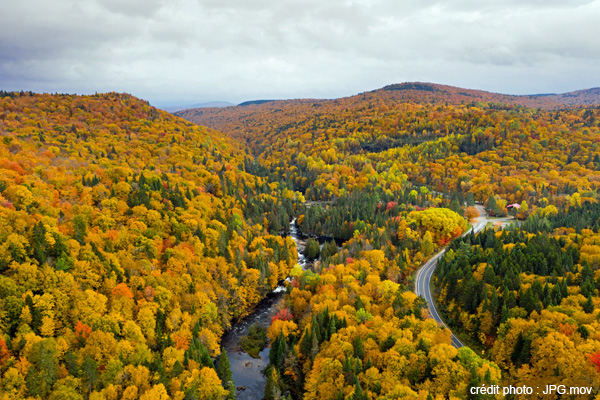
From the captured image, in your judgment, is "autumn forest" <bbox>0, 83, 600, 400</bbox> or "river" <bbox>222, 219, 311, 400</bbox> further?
"river" <bbox>222, 219, 311, 400</bbox>

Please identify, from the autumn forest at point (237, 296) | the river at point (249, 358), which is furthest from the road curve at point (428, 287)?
the river at point (249, 358)

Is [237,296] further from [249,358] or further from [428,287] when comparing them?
[428,287]

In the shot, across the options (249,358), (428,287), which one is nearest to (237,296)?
(249,358)

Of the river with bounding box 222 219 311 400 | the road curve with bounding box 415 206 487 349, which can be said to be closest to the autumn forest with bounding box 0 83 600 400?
the river with bounding box 222 219 311 400

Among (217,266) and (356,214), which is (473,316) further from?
(356,214)

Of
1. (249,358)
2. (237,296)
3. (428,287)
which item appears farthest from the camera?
(428,287)

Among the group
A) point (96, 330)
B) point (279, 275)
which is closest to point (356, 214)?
point (279, 275)

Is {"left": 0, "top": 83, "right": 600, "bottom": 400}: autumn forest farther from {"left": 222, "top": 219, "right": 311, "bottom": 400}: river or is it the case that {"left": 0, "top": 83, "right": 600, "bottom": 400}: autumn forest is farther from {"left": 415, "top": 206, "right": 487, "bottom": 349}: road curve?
{"left": 415, "top": 206, "right": 487, "bottom": 349}: road curve

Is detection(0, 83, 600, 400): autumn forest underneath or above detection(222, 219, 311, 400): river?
above

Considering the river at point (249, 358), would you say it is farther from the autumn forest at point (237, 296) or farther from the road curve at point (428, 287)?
the road curve at point (428, 287)
